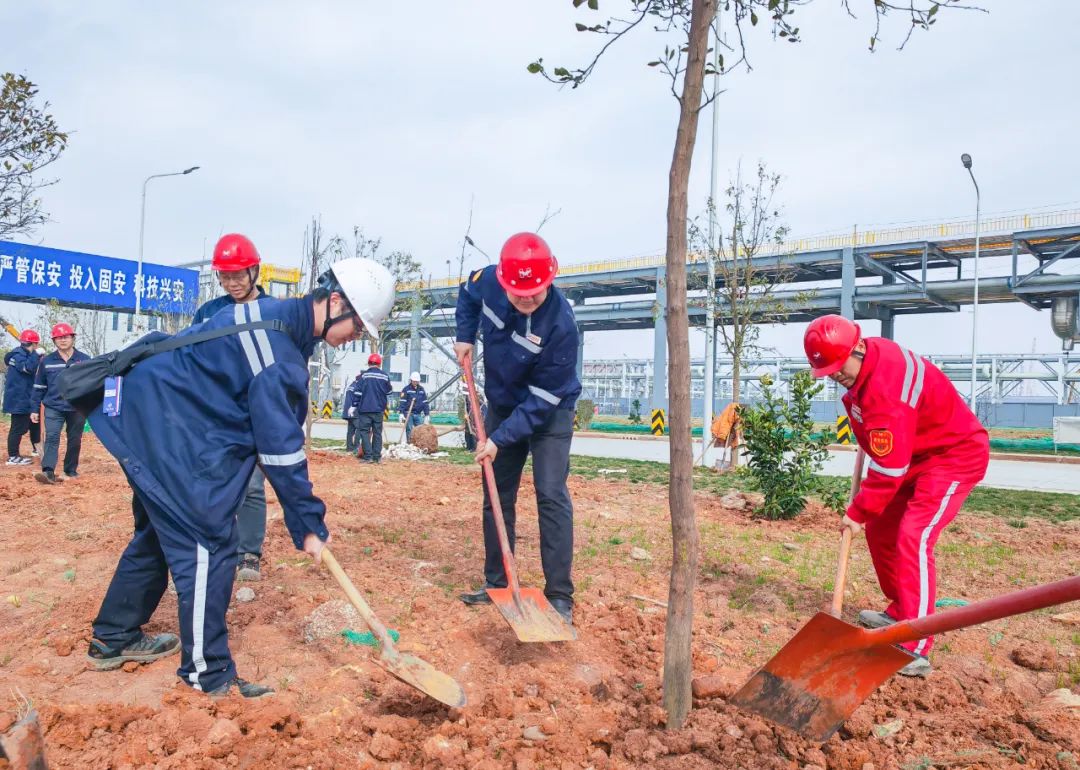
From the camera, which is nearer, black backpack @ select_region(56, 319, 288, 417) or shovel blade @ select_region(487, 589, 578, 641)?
black backpack @ select_region(56, 319, 288, 417)

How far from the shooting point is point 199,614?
Answer: 272 centimetres

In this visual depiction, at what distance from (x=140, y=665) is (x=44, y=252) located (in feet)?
88.8

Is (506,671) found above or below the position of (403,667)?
below

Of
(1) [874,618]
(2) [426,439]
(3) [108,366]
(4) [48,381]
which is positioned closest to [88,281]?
(2) [426,439]

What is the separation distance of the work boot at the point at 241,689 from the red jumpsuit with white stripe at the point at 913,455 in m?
2.71

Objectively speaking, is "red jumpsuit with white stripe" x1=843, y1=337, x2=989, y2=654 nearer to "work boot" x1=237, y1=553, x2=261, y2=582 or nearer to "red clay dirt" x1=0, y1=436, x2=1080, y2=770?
"red clay dirt" x1=0, y1=436, x2=1080, y2=770

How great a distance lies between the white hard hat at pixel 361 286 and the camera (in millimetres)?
2971

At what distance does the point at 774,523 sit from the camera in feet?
22.5

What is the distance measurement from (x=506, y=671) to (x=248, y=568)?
1.85 m

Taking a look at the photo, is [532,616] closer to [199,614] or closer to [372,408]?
[199,614]

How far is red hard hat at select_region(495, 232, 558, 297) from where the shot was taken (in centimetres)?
354

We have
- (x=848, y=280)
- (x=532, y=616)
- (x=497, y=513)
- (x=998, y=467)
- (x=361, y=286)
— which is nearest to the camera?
(x=361, y=286)

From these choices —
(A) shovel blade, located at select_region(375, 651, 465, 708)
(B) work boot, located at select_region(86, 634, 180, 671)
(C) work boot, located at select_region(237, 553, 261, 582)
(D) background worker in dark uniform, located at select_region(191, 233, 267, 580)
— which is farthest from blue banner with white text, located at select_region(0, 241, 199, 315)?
(A) shovel blade, located at select_region(375, 651, 465, 708)

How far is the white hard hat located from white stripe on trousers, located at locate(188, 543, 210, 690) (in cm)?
103
